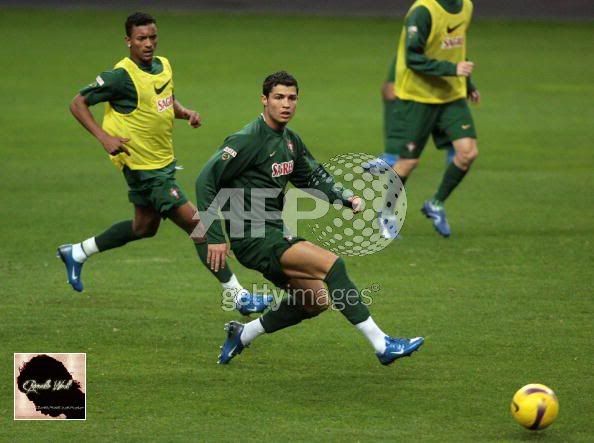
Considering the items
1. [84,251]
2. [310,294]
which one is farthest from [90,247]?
[310,294]

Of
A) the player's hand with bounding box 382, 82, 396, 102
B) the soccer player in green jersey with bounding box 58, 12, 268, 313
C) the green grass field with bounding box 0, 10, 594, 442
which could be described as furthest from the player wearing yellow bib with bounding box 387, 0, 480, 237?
the player's hand with bounding box 382, 82, 396, 102

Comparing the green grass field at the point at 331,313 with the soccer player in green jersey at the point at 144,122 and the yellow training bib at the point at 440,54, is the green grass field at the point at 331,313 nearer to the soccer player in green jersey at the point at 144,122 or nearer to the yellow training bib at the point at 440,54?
the soccer player in green jersey at the point at 144,122

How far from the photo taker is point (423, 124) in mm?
11781

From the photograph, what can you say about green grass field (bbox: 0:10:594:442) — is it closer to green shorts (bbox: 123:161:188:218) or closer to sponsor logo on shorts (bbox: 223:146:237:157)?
green shorts (bbox: 123:161:188:218)

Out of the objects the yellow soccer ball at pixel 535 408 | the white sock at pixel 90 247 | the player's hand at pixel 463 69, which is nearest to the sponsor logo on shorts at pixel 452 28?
the player's hand at pixel 463 69

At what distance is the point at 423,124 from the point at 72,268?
3.63 metres

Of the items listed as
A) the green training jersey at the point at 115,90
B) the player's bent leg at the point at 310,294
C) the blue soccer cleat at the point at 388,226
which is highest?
the green training jersey at the point at 115,90

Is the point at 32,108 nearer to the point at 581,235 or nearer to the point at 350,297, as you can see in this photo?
the point at 581,235

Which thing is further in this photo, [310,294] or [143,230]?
[143,230]

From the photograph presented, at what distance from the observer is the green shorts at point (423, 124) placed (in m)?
11.7

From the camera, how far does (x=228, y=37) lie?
1037 inches

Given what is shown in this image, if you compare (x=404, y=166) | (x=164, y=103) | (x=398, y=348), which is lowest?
(x=404, y=166)

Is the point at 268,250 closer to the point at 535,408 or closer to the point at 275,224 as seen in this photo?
the point at 275,224

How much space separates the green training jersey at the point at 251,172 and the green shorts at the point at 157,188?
5.00ft
